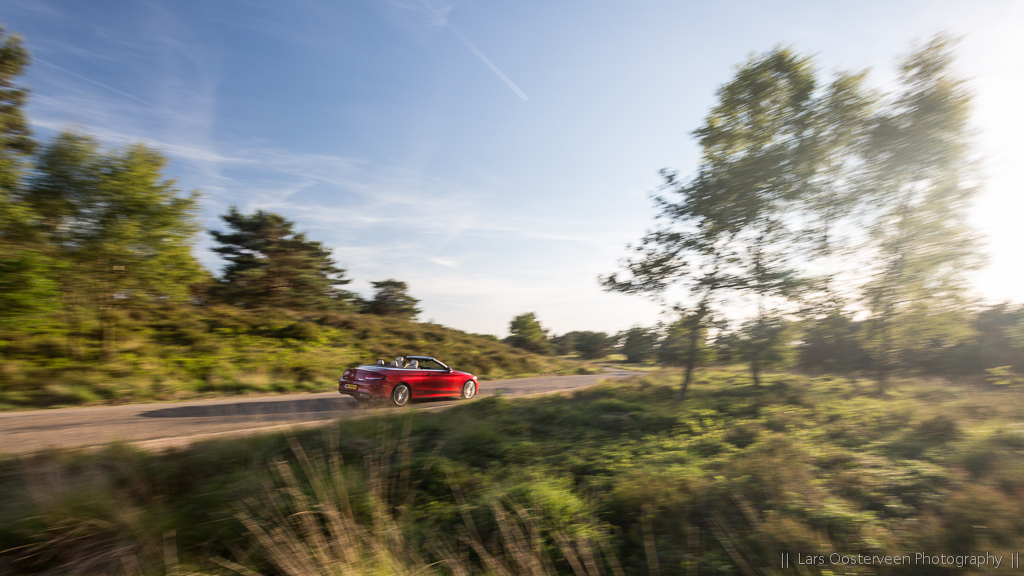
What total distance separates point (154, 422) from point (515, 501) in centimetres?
783

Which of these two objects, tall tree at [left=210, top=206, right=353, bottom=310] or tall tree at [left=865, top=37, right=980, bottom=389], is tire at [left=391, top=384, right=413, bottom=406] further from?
tall tree at [left=210, top=206, right=353, bottom=310]

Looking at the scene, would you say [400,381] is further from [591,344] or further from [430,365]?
[591,344]

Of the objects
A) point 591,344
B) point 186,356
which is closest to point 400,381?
point 186,356

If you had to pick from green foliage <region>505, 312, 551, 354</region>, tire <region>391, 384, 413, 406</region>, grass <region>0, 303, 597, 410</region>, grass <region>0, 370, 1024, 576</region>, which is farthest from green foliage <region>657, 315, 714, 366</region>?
green foliage <region>505, 312, 551, 354</region>

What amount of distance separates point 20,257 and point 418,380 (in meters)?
11.3

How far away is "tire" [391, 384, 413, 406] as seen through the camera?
1120 centimetres

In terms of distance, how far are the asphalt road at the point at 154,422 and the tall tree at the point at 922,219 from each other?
13352mm

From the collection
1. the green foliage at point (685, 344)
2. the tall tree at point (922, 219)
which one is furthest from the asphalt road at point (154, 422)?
the tall tree at point (922, 219)

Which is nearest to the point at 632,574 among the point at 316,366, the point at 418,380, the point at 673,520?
the point at 673,520

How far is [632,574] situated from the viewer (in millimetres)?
4082

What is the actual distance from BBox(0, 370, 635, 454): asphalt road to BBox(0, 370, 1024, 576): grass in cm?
102

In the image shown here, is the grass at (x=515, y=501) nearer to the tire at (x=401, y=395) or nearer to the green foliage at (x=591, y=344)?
the tire at (x=401, y=395)

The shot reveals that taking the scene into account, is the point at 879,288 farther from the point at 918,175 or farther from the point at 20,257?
the point at 20,257

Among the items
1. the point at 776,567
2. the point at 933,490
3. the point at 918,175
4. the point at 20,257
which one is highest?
the point at 918,175
